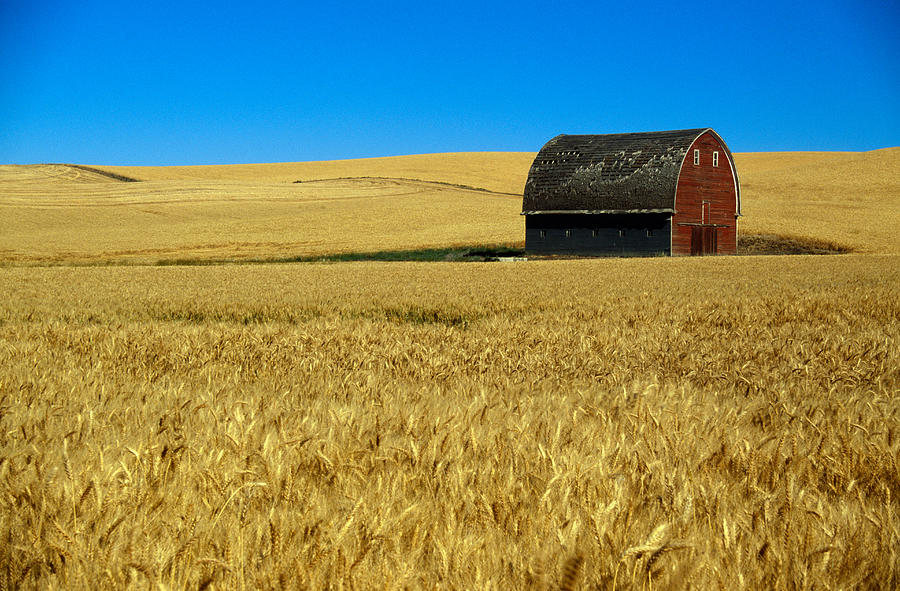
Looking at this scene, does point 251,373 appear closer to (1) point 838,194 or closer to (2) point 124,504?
(2) point 124,504

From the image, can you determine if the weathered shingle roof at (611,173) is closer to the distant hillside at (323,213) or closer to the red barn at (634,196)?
the red barn at (634,196)

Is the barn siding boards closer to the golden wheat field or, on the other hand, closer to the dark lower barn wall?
the dark lower barn wall

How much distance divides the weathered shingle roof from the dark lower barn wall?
97cm

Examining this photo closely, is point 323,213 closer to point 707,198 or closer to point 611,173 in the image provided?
point 611,173

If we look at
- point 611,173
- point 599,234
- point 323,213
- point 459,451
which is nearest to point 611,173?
point 611,173

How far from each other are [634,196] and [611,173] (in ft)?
6.07

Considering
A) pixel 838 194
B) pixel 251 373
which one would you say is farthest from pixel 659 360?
pixel 838 194

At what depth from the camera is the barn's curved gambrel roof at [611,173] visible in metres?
41.1

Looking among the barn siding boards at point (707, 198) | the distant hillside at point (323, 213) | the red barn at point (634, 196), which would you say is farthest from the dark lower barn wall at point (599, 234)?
the distant hillside at point (323, 213)

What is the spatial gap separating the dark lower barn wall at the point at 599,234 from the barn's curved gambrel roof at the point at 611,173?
949 millimetres

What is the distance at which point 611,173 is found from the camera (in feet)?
139

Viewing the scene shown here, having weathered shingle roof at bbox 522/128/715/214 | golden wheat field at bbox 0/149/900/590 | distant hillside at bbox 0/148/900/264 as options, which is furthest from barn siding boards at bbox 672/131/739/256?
golden wheat field at bbox 0/149/900/590

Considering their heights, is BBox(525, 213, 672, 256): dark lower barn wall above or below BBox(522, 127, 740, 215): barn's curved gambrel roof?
below

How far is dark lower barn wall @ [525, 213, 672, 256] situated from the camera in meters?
41.6
